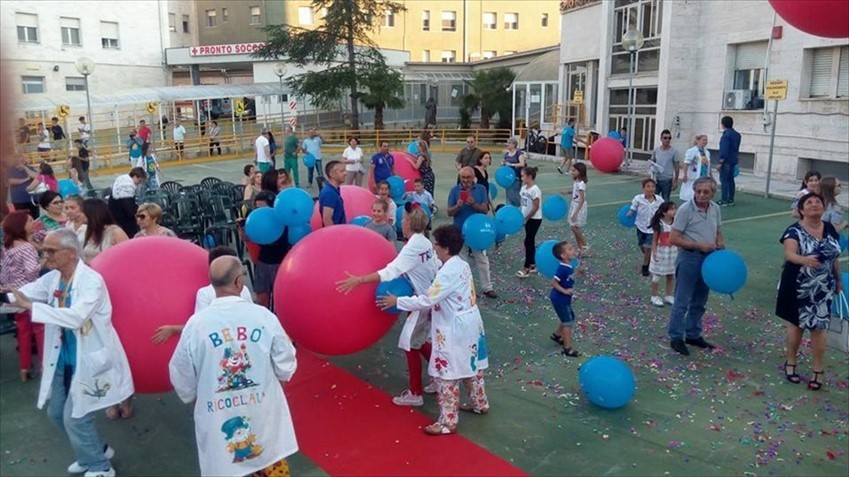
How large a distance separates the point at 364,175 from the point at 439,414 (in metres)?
11.2

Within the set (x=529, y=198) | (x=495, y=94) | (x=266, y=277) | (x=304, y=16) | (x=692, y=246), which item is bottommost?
(x=266, y=277)

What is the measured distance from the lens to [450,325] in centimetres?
494

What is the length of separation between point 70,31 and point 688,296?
127 feet

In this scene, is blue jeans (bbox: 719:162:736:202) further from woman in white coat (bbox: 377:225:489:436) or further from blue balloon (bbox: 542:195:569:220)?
woman in white coat (bbox: 377:225:489:436)

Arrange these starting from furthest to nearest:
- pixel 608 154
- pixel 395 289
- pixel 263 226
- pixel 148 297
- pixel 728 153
→ pixel 608 154, pixel 728 153, pixel 263 226, pixel 395 289, pixel 148 297

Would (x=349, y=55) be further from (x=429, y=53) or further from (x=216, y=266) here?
(x=216, y=266)

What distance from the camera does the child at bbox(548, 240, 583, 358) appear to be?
21.0 feet

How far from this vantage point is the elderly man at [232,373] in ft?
11.6

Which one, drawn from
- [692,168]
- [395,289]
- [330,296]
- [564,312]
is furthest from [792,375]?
[692,168]

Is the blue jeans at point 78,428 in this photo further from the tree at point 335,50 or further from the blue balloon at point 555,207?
the tree at point 335,50

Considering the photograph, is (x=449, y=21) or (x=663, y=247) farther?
(x=449, y=21)

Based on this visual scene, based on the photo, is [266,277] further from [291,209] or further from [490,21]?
[490,21]

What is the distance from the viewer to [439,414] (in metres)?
5.41

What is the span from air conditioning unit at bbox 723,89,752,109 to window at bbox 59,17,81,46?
108 feet
